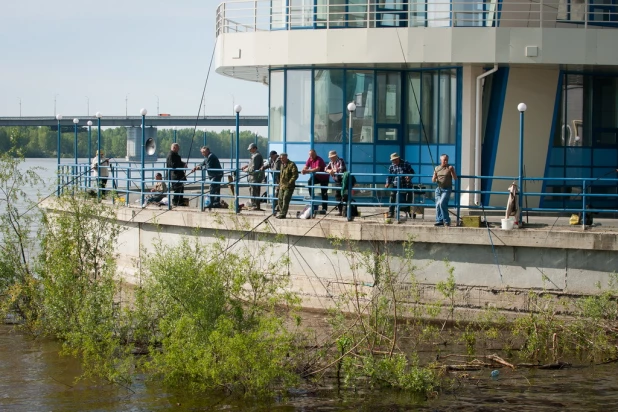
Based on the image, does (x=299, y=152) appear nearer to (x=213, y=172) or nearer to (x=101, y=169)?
(x=213, y=172)

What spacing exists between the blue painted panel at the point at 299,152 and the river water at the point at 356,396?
9.20 metres

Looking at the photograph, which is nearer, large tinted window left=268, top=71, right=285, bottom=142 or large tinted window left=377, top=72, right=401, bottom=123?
large tinted window left=377, top=72, right=401, bottom=123


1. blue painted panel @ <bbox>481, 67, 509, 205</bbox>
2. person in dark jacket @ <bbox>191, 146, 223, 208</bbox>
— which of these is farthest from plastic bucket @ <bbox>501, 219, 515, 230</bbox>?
person in dark jacket @ <bbox>191, 146, 223, 208</bbox>

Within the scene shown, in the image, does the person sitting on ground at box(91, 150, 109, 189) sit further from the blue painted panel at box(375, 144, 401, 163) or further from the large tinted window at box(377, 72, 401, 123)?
the large tinted window at box(377, 72, 401, 123)

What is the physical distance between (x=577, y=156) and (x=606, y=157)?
2.41 ft

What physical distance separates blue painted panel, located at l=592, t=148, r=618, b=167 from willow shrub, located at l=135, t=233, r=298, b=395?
10.8 meters

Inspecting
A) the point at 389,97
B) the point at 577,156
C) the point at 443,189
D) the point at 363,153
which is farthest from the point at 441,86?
the point at 443,189

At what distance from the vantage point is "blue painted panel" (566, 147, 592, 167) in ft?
74.3

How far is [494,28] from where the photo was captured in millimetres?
20766

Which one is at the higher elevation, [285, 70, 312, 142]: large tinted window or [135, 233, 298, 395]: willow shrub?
[285, 70, 312, 142]: large tinted window

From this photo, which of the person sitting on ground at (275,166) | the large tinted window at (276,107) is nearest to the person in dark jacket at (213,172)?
the person sitting on ground at (275,166)

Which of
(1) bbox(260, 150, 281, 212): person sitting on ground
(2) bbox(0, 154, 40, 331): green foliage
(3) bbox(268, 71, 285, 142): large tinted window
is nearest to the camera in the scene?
(2) bbox(0, 154, 40, 331): green foliage

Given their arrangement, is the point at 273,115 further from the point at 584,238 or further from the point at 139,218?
the point at 584,238

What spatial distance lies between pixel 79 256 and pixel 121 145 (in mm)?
99512
